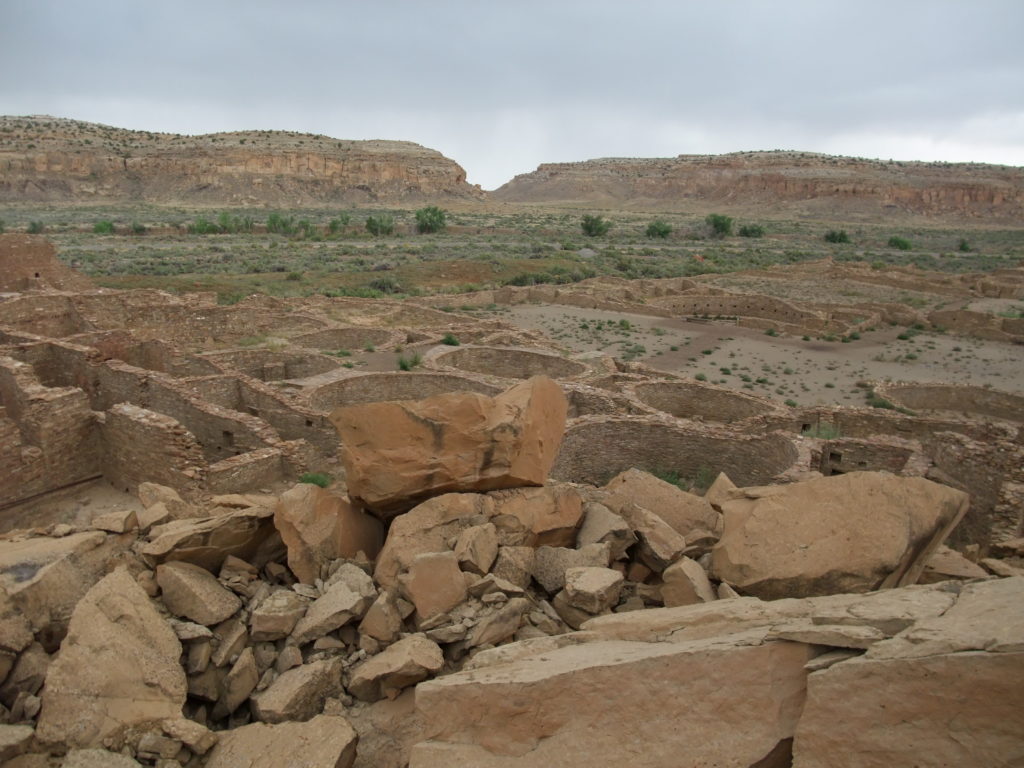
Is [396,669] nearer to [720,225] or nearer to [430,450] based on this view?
[430,450]

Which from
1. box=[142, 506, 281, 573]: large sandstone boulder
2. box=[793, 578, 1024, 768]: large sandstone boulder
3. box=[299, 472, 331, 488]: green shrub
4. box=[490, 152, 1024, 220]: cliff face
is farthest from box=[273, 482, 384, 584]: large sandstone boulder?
box=[490, 152, 1024, 220]: cliff face

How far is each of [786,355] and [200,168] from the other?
297 feet

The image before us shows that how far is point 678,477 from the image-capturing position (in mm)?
11625

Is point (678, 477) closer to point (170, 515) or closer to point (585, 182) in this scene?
point (170, 515)

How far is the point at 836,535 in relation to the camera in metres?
5.10

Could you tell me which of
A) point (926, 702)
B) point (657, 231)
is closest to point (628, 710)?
point (926, 702)

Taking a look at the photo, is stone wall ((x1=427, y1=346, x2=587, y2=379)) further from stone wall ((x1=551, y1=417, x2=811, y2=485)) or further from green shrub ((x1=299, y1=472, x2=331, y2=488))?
green shrub ((x1=299, y1=472, x2=331, y2=488))

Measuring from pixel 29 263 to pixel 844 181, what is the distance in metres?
121

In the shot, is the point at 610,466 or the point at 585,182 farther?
the point at 585,182

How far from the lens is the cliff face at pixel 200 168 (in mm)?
83188

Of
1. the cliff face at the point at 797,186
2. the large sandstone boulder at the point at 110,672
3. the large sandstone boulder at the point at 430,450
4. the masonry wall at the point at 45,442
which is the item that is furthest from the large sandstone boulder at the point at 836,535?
the cliff face at the point at 797,186

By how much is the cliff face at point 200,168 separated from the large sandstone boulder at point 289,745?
315 ft

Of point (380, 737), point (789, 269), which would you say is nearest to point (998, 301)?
point (789, 269)

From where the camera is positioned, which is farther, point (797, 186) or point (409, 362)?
point (797, 186)
